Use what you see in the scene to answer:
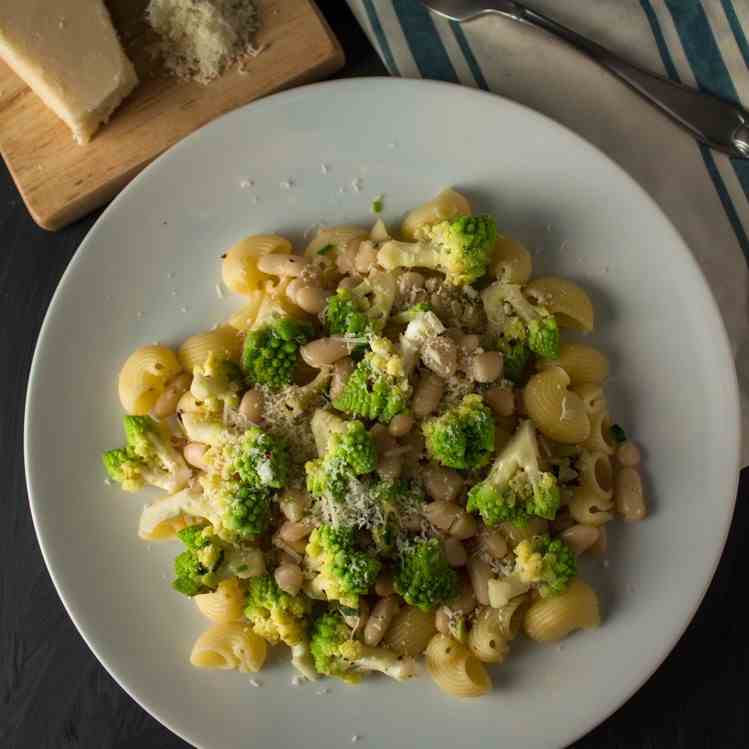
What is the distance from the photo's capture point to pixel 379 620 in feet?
7.72

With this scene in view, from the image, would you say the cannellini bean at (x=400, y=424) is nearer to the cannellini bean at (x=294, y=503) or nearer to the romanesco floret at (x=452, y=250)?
the cannellini bean at (x=294, y=503)

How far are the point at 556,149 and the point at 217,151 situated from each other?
975 millimetres

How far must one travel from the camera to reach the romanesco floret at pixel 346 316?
7.67ft

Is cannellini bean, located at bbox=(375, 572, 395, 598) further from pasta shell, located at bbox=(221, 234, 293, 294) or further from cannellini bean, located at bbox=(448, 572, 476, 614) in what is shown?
pasta shell, located at bbox=(221, 234, 293, 294)

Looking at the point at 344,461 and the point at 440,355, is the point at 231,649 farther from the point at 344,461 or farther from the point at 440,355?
the point at 440,355

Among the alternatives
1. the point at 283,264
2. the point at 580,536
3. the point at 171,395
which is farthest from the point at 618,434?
the point at 171,395

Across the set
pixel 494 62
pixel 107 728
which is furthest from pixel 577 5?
pixel 107 728

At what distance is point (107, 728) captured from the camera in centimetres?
286

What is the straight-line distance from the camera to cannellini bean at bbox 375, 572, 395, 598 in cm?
237

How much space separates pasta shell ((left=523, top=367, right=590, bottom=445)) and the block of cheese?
1522 millimetres

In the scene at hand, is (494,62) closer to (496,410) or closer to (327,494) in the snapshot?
(496,410)

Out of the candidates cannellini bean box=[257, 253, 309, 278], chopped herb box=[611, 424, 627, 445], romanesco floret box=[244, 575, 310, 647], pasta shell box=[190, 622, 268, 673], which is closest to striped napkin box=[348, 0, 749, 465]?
chopped herb box=[611, 424, 627, 445]

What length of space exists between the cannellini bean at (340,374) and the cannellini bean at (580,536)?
718mm

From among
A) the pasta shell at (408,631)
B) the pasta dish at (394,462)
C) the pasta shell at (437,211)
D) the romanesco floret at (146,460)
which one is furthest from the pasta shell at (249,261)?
the pasta shell at (408,631)
